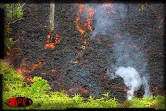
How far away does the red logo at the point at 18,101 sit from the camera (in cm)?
757

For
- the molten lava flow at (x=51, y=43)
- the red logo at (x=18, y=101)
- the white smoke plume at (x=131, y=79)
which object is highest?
the molten lava flow at (x=51, y=43)

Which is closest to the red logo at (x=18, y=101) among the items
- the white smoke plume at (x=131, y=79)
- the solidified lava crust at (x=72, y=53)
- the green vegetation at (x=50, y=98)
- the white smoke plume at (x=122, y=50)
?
the green vegetation at (x=50, y=98)

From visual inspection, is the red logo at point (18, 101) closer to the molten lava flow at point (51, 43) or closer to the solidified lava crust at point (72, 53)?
the solidified lava crust at point (72, 53)

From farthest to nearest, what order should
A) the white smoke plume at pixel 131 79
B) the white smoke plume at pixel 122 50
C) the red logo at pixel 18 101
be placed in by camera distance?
the white smoke plume at pixel 122 50, the white smoke plume at pixel 131 79, the red logo at pixel 18 101

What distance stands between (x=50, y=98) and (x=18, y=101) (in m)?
1.13

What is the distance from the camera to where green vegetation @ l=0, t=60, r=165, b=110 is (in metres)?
8.05

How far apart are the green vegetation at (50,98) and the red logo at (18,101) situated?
0.41ft

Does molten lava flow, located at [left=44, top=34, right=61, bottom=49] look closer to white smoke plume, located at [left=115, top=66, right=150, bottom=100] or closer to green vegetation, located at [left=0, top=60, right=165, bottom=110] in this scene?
green vegetation, located at [left=0, top=60, right=165, bottom=110]

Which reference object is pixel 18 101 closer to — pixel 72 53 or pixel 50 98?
pixel 50 98

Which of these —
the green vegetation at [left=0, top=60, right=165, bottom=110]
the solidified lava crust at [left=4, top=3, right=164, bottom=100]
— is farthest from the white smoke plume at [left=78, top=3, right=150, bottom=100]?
the green vegetation at [left=0, top=60, right=165, bottom=110]

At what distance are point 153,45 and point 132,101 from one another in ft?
9.67

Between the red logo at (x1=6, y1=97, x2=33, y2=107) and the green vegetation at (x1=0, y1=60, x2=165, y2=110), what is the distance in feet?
0.41

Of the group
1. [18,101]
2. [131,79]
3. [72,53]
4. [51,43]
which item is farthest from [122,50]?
[18,101]

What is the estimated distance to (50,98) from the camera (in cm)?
841
